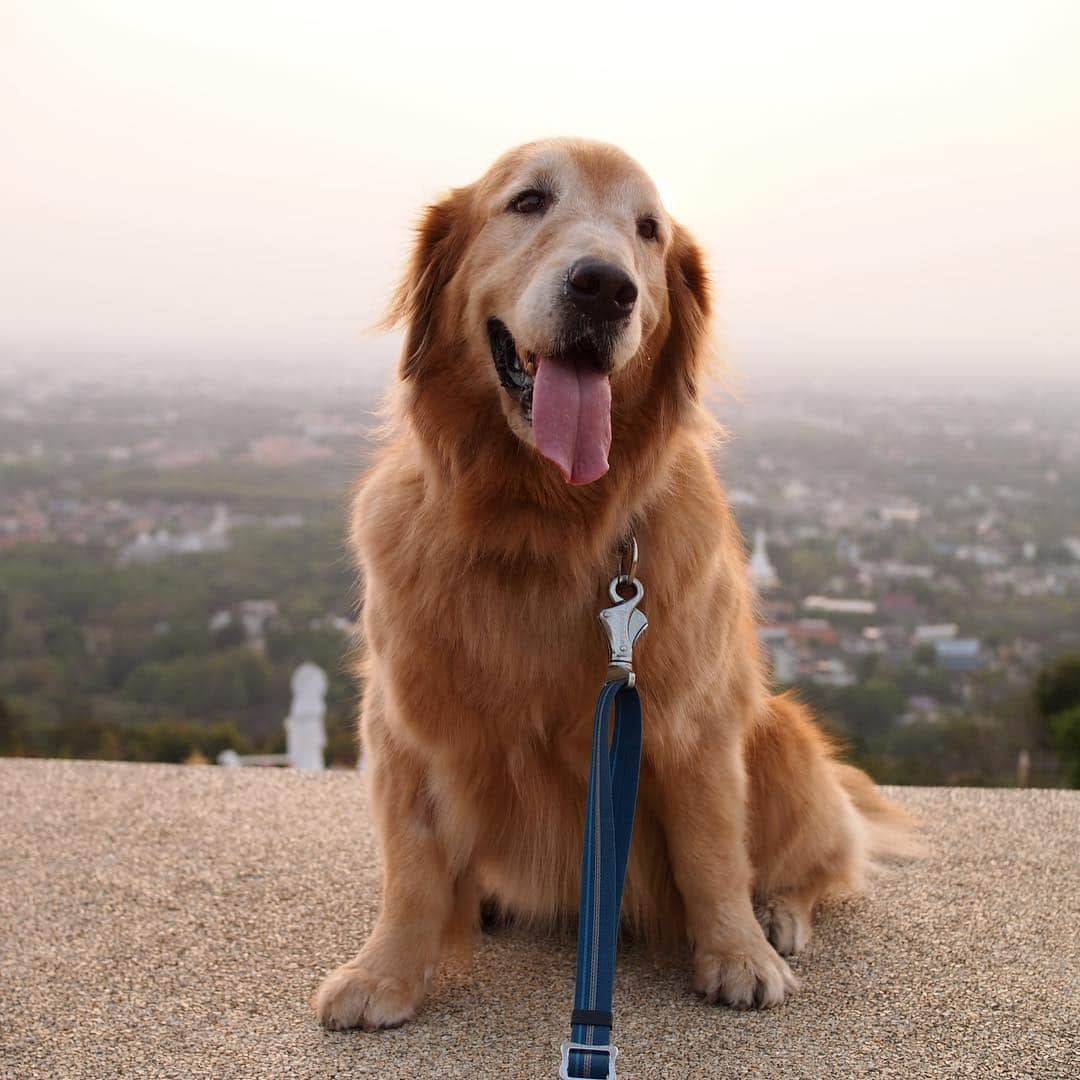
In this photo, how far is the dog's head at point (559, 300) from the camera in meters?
2.46

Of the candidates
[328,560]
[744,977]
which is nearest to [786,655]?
[328,560]

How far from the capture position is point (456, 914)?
2891mm

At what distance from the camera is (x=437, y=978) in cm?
290

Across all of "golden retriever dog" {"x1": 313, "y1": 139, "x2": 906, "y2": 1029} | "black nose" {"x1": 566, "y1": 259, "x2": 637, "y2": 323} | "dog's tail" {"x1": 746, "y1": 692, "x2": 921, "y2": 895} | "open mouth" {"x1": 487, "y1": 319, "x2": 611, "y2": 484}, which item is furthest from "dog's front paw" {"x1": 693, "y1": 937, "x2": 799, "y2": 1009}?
"black nose" {"x1": 566, "y1": 259, "x2": 637, "y2": 323}

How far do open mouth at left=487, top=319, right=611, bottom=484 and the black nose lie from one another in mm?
73

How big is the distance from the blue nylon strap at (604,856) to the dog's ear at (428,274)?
104 cm

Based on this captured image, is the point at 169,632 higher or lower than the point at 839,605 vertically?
lower

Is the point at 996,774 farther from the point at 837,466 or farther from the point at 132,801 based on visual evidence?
the point at 837,466

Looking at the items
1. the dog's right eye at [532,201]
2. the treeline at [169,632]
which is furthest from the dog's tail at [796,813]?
the treeline at [169,632]

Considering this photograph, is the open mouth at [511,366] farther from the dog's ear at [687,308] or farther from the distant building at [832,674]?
the distant building at [832,674]

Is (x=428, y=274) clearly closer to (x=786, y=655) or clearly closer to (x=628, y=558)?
(x=628, y=558)

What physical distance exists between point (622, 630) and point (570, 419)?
48 centimetres

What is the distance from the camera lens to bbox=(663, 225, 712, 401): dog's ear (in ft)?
9.75

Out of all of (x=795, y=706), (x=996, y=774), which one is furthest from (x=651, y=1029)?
(x=996, y=774)
